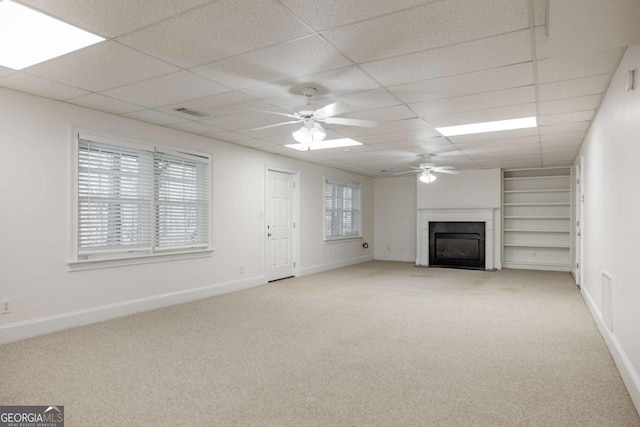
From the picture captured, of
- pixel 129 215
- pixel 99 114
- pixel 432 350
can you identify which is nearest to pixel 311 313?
pixel 432 350

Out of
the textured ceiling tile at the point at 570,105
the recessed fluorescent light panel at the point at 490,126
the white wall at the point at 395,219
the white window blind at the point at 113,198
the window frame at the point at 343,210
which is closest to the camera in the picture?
the textured ceiling tile at the point at 570,105

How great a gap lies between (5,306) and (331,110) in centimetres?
342

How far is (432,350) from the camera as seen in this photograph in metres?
3.36

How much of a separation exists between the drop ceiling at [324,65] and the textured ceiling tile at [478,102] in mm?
11

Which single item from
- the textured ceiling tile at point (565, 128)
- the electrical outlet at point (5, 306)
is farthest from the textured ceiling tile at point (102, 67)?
the textured ceiling tile at point (565, 128)

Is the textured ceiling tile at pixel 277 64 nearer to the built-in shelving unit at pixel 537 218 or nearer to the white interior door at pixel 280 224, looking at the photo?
the white interior door at pixel 280 224

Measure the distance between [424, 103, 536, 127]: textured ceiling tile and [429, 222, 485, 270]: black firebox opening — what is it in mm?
4868

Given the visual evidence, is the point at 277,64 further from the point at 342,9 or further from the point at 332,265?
the point at 332,265

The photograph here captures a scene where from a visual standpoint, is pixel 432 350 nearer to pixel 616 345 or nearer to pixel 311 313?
pixel 616 345

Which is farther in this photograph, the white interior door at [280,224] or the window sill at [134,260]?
the white interior door at [280,224]

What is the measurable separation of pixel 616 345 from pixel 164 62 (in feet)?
13.5

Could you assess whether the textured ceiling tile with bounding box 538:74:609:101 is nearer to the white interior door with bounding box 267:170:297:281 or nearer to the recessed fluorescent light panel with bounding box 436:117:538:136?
the recessed fluorescent light panel with bounding box 436:117:538:136

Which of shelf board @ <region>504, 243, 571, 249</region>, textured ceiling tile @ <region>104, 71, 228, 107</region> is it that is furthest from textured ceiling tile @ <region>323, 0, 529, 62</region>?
shelf board @ <region>504, 243, 571, 249</region>

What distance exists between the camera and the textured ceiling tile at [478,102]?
11.9ft
